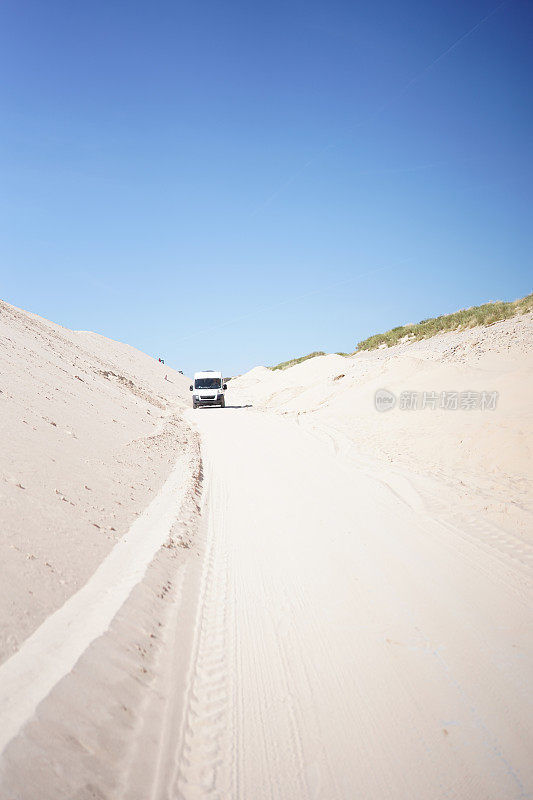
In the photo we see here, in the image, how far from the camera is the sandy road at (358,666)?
2438 millimetres

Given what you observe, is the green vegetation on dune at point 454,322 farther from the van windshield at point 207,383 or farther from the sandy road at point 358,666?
the sandy road at point 358,666

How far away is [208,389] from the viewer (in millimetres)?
28875

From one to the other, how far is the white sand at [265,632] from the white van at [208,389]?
19.4 meters

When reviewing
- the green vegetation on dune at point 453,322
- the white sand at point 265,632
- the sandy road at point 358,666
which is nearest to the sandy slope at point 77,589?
the white sand at point 265,632

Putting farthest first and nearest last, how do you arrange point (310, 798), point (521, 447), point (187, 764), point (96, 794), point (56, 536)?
point (521, 447)
point (56, 536)
point (187, 764)
point (310, 798)
point (96, 794)

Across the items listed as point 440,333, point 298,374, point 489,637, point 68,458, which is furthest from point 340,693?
point 298,374

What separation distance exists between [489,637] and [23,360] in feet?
46.2

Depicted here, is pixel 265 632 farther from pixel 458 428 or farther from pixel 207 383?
pixel 207 383

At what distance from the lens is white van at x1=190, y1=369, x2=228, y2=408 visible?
2855 cm

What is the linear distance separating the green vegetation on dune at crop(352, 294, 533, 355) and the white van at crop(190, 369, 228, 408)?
16.1m

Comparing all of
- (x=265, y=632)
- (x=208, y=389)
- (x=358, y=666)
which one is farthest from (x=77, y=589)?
(x=208, y=389)

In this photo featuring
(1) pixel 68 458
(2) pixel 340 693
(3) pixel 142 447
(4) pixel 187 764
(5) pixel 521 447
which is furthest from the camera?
(3) pixel 142 447

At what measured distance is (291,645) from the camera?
350cm

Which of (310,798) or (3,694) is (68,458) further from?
(310,798)
